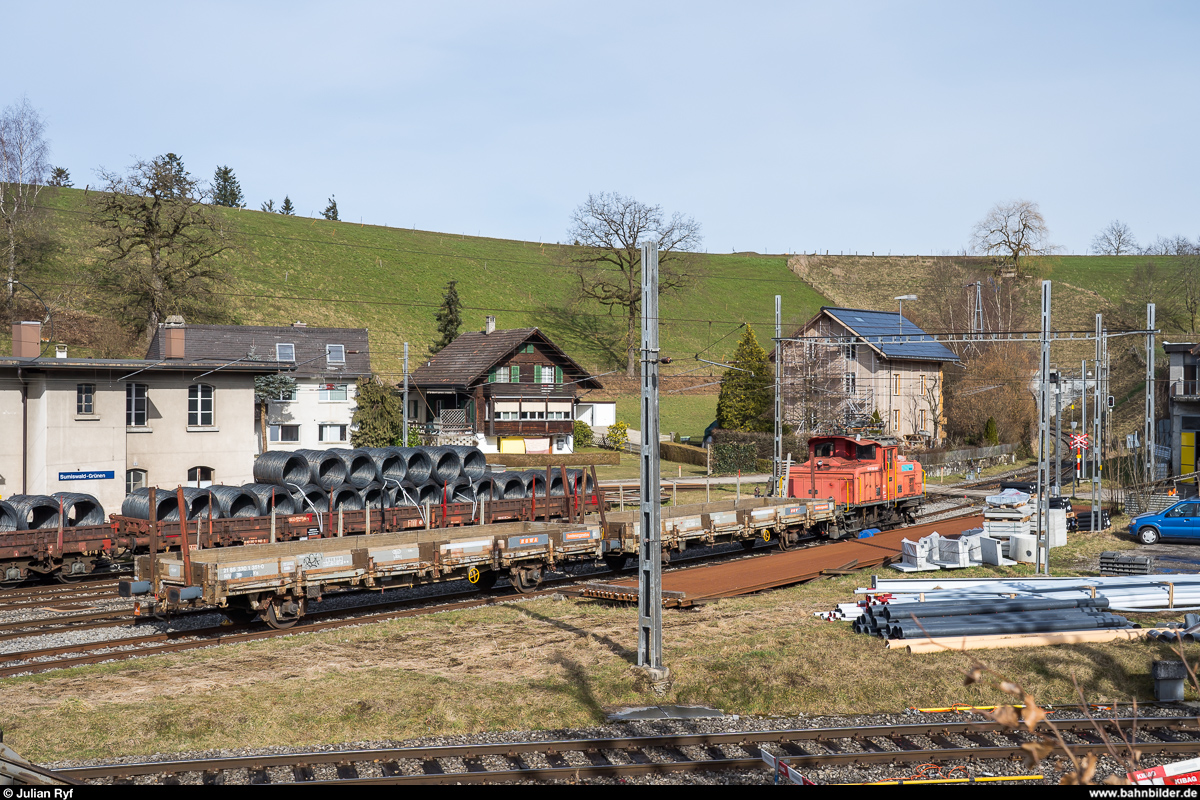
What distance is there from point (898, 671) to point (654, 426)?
5.10m

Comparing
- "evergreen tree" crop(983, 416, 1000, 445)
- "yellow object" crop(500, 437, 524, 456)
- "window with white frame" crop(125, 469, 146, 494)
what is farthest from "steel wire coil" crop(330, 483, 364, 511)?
"evergreen tree" crop(983, 416, 1000, 445)

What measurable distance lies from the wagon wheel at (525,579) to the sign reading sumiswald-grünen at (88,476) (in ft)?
57.8

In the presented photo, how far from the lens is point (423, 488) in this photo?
27.1 m

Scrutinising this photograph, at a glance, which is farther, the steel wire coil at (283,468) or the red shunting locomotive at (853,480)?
the red shunting locomotive at (853,480)

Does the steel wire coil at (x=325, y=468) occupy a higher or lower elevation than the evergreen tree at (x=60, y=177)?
lower

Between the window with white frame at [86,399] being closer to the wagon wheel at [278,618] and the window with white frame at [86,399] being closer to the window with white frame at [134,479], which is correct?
the window with white frame at [134,479]

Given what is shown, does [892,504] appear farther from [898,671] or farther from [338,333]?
[338,333]

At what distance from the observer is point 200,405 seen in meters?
33.3

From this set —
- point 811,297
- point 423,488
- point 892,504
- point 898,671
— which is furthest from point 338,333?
point 811,297

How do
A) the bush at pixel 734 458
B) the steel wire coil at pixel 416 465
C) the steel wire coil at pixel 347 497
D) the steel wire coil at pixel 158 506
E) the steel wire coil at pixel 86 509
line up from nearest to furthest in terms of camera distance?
1. the steel wire coil at pixel 158 506
2. the steel wire coil at pixel 86 509
3. the steel wire coil at pixel 347 497
4. the steel wire coil at pixel 416 465
5. the bush at pixel 734 458

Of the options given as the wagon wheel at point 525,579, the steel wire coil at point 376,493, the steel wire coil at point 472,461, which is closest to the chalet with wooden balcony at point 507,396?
the steel wire coil at point 472,461

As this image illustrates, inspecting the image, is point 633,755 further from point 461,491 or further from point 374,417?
point 374,417

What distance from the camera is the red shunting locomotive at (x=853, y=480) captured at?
91.3 feet

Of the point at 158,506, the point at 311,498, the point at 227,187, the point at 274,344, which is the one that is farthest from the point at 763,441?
the point at 227,187
